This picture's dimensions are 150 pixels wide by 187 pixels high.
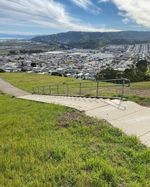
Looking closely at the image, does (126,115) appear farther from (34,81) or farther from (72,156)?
(34,81)

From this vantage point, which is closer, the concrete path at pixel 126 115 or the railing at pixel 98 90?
the concrete path at pixel 126 115

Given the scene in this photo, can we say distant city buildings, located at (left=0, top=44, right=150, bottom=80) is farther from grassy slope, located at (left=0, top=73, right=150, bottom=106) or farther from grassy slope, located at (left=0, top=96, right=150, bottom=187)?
grassy slope, located at (left=0, top=96, right=150, bottom=187)

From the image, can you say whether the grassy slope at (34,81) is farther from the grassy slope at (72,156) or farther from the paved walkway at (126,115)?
the grassy slope at (72,156)

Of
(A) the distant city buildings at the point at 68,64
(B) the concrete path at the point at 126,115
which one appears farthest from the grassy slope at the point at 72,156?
(A) the distant city buildings at the point at 68,64

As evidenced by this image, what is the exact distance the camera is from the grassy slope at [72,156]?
382 centimetres

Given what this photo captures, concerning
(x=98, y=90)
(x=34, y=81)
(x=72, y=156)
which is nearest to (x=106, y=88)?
(x=98, y=90)

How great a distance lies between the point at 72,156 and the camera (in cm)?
452

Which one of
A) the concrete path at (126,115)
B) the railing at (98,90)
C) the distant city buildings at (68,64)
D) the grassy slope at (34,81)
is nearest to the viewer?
the concrete path at (126,115)

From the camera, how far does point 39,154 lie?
4.67 meters

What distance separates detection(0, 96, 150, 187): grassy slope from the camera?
3.82 metres

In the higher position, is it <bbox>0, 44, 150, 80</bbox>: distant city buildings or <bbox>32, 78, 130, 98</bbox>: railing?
<bbox>32, 78, 130, 98</bbox>: railing

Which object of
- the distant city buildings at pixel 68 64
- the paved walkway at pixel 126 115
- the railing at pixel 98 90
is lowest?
the distant city buildings at pixel 68 64

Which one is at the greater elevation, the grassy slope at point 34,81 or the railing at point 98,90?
the railing at point 98,90

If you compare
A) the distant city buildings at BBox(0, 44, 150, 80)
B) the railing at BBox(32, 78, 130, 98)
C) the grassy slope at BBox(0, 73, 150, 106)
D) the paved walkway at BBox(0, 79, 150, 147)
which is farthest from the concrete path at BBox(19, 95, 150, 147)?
the distant city buildings at BBox(0, 44, 150, 80)
